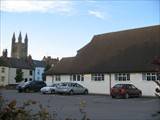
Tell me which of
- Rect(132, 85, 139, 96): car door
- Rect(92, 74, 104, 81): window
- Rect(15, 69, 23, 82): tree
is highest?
Rect(15, 69, 23, 82): tree

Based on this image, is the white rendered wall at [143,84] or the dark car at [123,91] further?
the white rendered wall at [143,84]

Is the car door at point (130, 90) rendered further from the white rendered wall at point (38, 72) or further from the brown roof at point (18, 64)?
the white rendered wall at point (38, 72)

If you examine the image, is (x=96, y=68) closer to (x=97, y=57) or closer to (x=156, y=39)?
(x=97, y=57)

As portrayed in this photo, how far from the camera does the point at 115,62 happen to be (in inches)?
1750

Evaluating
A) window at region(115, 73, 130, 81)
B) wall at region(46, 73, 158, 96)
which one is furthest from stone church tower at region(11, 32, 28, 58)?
window at region(115, 73, 130, 81)

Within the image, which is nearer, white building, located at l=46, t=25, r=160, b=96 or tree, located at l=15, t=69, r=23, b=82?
white building, located at l=46, t=25, r=160, b=96

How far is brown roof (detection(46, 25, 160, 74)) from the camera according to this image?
41.7 meters

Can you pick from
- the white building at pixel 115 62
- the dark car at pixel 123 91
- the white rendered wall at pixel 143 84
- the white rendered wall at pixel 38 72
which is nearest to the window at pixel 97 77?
the white building at pixel 115 62

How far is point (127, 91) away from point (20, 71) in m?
62.6

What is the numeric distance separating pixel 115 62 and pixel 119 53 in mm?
1871

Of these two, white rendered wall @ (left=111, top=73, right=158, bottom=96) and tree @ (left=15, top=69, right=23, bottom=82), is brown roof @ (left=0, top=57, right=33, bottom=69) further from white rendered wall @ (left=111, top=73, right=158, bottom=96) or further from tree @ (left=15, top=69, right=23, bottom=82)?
white rendered wall @ (left=111, top=73, right=158, bottom=96)

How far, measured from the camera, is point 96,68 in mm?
45844

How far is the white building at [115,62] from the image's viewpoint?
132 ft

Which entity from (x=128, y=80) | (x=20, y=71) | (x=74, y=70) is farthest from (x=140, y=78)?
(x=20, y=71)
